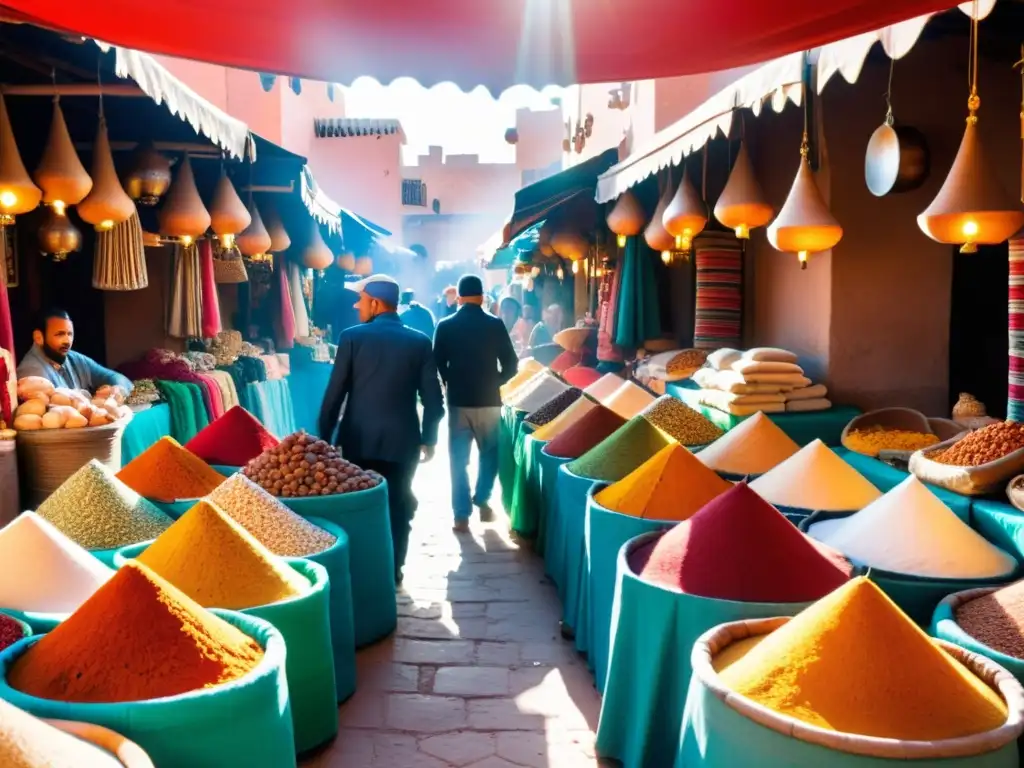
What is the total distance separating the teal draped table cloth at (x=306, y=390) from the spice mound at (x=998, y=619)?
6.31 meters

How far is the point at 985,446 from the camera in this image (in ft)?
9.01

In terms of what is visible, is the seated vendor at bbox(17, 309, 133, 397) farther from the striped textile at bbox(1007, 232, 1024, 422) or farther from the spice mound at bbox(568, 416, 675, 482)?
the striped textile at bbox(1007, 232, 1024, 422)

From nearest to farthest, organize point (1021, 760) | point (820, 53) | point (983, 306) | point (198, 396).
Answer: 1. point (1021, 760)
2. point (820, 53)
3. point (983, 306)
4. point (198, 396)

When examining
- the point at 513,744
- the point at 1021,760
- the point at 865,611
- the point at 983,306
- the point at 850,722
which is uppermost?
the point at 983,306

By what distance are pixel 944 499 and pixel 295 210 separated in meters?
5.80

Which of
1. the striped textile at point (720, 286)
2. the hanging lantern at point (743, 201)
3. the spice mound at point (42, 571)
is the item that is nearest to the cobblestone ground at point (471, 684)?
the spice mound at point (42, 571)

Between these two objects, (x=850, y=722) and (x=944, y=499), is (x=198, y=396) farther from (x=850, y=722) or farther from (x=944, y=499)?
(x=850, y=722)

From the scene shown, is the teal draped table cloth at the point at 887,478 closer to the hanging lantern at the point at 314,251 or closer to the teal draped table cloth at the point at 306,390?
the hanging lantern at the point at 314,251

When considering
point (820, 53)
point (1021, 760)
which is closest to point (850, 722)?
point (1021, 760)

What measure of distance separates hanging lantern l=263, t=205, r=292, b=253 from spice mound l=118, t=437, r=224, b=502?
11.4 ft

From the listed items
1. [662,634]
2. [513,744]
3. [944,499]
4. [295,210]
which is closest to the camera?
[662,634]

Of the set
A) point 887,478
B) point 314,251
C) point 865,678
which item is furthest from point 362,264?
point 865,678

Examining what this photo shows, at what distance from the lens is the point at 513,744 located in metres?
2.49

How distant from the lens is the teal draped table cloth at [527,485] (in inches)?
172
